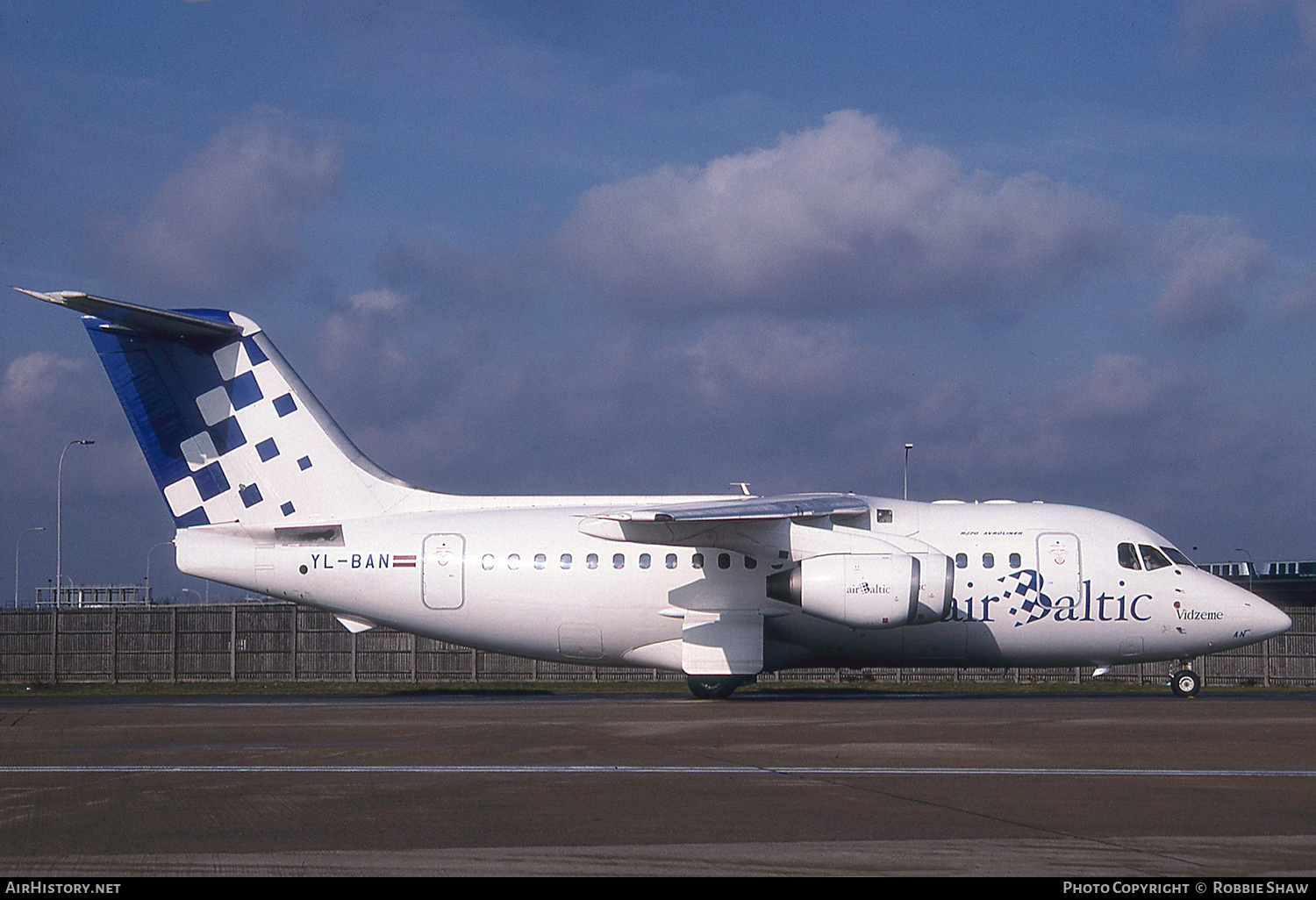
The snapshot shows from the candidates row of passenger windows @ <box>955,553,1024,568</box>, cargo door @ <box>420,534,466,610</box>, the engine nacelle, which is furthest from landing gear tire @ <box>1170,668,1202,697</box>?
cargo door @ <box>420,534,466,610</box>

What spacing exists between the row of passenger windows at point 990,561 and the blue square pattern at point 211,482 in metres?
14.3

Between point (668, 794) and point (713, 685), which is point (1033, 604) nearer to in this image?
point (713, 685)

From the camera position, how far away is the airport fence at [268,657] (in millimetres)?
36375

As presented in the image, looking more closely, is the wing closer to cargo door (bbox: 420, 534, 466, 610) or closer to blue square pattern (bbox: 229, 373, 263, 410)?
cargo door (bbox: 420, 534, 466, 610)

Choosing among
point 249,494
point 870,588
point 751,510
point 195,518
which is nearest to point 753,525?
point 751,510

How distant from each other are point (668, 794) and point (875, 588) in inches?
477

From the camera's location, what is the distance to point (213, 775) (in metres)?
13.3

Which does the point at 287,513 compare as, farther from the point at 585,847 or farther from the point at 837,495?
the point at 585,847

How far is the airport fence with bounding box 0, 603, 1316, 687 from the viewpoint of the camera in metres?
36.4

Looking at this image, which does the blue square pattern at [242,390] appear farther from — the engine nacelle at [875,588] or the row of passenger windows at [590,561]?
the engine nacelle at [875,588]

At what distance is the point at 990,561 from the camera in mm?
24734

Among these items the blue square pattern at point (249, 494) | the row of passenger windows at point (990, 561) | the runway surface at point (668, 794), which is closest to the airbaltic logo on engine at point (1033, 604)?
the row of passenger windows at point (990, 561)

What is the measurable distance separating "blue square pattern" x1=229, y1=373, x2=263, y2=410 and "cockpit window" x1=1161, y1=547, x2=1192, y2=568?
1825cm
